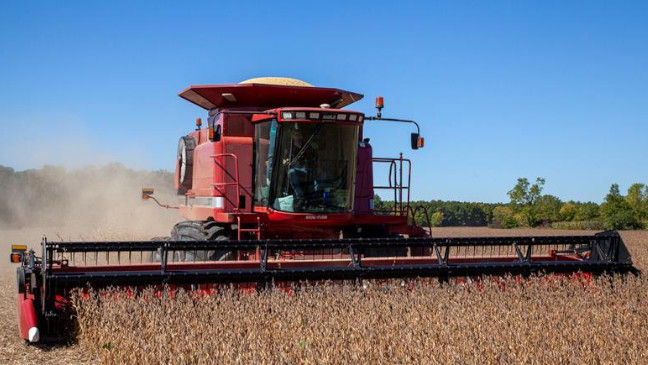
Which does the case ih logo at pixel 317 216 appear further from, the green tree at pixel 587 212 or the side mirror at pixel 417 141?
the green tree at pixel 587 212

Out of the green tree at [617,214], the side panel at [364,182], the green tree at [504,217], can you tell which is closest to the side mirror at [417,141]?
the side panel at [364,182]

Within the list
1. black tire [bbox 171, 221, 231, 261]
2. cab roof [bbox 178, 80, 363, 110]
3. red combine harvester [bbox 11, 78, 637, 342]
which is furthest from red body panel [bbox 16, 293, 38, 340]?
cab roof [bbox 178, 80, 363, 110]

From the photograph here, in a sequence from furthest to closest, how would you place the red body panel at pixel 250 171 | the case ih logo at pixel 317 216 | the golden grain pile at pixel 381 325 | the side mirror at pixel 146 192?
the side mirror at pixel 146 192 → the red body panel at pixel 250 171 → the case ih logo at pixel 317 216 → the golden grain pile at pixel 381 325

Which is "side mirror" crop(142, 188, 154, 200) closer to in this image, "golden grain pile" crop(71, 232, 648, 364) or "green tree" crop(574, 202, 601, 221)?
"golden grain pile" crop(71, 232, 648, 364)

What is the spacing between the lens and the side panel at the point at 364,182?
887 cm

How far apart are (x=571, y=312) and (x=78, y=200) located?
66.4 feet

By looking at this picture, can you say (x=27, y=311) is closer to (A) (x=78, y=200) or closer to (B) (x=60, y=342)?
(B) (x=60, y=342)

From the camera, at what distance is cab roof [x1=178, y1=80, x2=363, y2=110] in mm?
8531

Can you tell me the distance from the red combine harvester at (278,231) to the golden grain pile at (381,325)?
12.7 inches

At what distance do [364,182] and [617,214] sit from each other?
3039 centimetres

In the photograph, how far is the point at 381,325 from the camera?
186 inches

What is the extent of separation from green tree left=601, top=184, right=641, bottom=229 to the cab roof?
28.7 m

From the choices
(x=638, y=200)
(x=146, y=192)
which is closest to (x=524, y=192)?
(x=638, y=200)

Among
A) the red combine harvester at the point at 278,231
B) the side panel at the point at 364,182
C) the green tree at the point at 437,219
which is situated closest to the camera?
the red combine harvester at the point at 278,231
